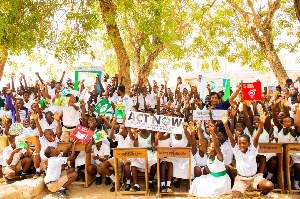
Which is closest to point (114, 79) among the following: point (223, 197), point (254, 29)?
point (223, 197)

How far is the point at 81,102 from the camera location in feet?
23.3

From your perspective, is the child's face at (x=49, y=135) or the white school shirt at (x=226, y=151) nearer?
the white school shirt at (x=226, y=151)

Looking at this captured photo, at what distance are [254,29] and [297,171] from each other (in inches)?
309

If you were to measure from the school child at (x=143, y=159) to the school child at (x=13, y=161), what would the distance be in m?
2.67

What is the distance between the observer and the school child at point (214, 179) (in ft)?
17.4

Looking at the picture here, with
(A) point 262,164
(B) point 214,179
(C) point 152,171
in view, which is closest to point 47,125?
(C) point 152,171

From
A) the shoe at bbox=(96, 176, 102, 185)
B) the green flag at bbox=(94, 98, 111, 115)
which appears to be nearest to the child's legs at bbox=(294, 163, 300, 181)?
the shoe at bbox=(96, 176, 102, 185)

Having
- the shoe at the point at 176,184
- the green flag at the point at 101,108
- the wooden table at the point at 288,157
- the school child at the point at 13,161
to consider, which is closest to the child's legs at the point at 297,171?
the wooden table at the point at 288,157

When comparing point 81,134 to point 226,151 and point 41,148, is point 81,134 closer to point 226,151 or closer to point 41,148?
point 41,148

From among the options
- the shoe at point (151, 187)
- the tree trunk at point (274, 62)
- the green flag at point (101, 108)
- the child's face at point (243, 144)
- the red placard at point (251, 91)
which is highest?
the tree trunk at point (274, 62)

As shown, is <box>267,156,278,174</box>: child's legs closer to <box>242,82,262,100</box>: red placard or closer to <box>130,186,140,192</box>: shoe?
<box>242,82,262,100</box>: red placard

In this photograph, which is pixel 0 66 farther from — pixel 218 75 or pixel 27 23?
pixel 218 75

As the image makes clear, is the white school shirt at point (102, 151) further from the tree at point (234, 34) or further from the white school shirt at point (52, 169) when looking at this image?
the tree at point (234, 34)

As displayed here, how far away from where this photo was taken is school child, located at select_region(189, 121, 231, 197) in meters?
5.31
